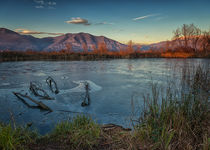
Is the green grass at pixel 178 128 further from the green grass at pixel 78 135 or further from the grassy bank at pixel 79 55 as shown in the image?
the grassy bank at pixel 79 55

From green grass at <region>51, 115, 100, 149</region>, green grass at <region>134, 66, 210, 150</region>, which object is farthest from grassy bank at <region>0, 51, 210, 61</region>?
green grass at <region>134, 66, 210, 150</region>

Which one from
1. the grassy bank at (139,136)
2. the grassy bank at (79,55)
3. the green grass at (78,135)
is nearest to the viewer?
the grassy bank at (139,136)

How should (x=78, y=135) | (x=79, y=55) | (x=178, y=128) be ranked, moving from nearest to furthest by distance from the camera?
1. (x=178, y=128)
2. (x=78, y=135)
3. (x=79, y=55)

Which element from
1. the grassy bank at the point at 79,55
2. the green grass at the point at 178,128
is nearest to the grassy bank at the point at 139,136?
the green grass at the point at 178,128

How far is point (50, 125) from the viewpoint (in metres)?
4.02

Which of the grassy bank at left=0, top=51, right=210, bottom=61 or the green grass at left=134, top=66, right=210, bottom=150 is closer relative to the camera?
the green grass at left=134, top=66, right=210, bottom=150

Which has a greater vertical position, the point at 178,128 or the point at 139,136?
the point at 178,128

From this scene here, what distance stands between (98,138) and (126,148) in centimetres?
63

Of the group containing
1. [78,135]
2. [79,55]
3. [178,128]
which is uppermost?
[79,55]

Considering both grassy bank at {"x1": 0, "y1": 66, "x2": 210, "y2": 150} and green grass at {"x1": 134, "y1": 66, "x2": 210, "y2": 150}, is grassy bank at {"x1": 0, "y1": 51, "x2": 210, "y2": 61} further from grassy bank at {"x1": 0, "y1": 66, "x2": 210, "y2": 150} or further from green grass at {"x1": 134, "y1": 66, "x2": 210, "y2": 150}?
green grass at {"x1": 134, "y1": 66, "x2": 210, "y2": 150}

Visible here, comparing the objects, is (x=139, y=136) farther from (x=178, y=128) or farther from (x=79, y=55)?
(x=79, y=55)

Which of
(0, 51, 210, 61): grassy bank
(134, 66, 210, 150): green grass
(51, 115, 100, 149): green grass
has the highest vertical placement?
(0, 51, 210, 61): grassy bank

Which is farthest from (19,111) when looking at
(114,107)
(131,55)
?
(131,55)

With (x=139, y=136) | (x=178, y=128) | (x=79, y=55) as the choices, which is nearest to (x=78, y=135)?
(x=139, y=136)
